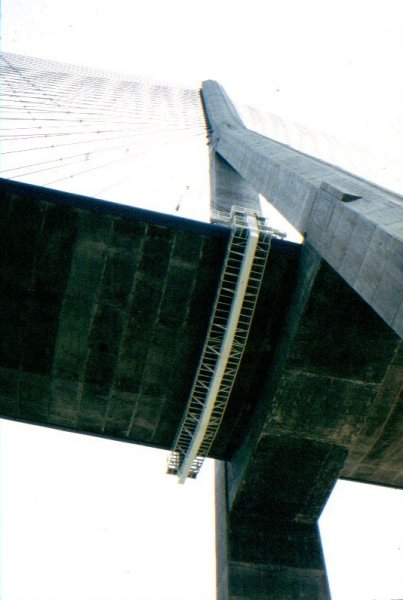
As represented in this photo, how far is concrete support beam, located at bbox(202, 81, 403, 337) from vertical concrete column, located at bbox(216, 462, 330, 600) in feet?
29.1

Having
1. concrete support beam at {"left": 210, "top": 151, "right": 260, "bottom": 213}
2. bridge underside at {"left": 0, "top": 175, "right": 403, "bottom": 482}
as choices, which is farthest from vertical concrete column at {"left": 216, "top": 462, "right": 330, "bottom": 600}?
concrete support beam at {"left": 210, "top": 151, "right": 260, "bottom": 213}

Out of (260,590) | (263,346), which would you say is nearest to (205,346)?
(263,346)

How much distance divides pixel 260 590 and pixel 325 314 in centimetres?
788

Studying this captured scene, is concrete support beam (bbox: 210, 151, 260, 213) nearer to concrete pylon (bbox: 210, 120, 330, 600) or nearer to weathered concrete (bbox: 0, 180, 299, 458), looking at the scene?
weathered concrete (bbox: 0, 180, 299, 458)

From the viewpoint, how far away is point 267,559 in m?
14.8

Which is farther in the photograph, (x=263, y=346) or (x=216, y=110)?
(x=216, y=110)

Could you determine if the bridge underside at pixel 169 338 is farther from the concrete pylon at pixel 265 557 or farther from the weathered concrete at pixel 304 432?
the concrete pylon at pixel 265 557

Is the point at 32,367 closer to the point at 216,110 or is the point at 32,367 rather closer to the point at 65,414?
the point at 65,414

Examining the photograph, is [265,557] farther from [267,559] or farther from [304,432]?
[304,432]

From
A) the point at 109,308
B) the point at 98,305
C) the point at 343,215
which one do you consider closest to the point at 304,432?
the point at 109,308

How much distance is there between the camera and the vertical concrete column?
14.3 m

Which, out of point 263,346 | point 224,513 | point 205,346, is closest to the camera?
point 205,346

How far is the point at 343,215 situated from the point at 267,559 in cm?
1037

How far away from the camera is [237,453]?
16.4m
